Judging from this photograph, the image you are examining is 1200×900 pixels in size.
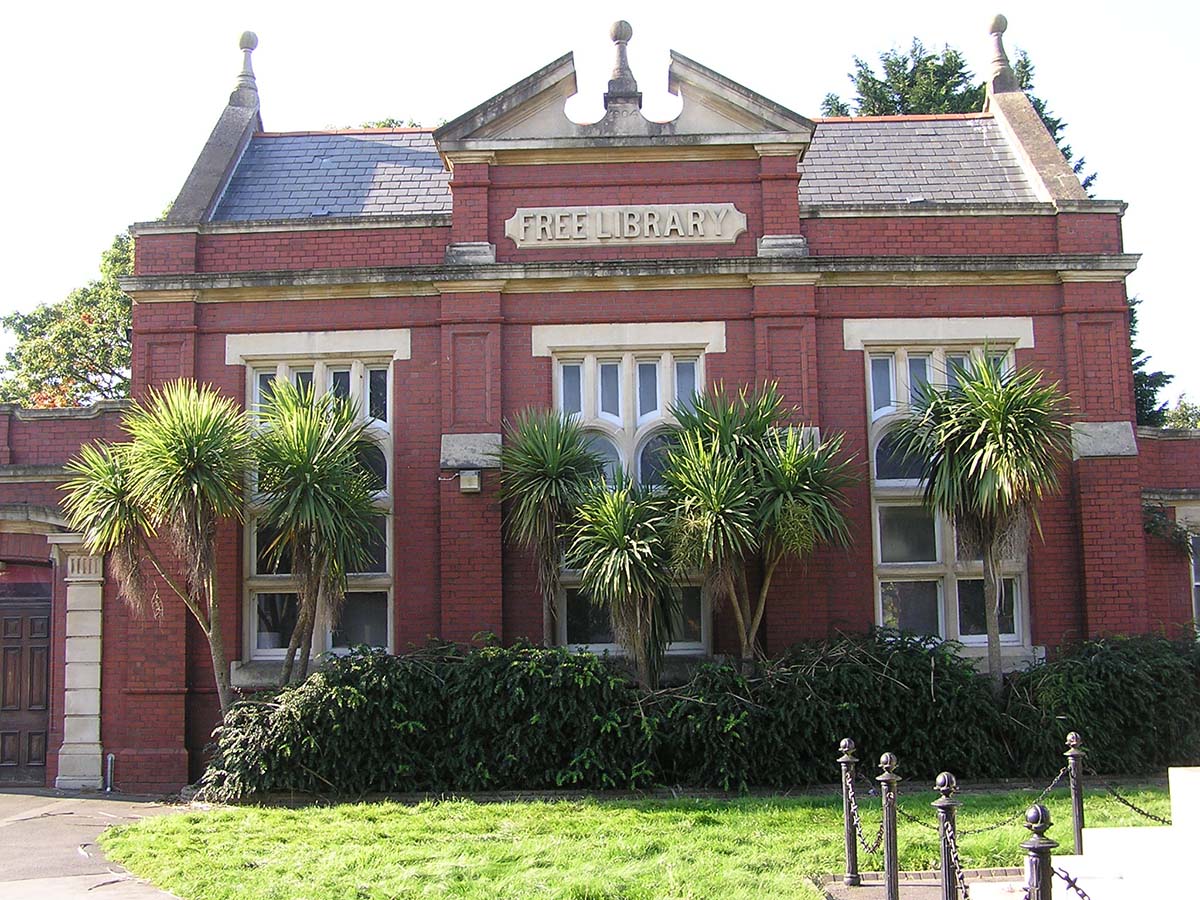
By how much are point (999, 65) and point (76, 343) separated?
73.3ft

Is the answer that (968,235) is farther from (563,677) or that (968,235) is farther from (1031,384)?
(563,677)

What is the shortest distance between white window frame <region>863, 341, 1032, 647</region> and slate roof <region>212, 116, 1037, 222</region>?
81.0 inches

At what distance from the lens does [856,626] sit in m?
14.1

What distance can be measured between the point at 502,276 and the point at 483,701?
4.93m

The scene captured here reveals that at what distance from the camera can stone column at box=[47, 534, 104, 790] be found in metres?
14.1

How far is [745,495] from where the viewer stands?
1270 centimetres

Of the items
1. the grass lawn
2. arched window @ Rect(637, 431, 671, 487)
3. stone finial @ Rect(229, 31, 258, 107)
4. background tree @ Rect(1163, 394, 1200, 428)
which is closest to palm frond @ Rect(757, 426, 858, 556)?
arched window @ Rect(637, 431, 671, 487)

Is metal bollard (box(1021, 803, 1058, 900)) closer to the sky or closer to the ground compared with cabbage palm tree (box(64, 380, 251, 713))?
closer to the ground

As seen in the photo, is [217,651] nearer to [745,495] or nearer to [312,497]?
[312,497]

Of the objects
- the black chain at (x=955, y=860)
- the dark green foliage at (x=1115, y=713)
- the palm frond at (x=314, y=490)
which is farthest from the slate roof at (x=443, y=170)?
the black chain at (x=955, y=860)

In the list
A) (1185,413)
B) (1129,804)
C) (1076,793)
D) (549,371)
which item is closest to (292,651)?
(549,371)

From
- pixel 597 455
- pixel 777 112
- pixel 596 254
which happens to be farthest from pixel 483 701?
pixel 777 112

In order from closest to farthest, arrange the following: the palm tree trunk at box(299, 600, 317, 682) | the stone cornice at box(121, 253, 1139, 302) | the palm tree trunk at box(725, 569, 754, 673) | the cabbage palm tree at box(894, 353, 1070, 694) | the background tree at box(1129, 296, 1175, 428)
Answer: the cabbage palm tree at box(894, 353, 1070, 694) < the palm tree trunk at box(725, 569, 754, 673) < the palm tree trunk at box(299, 600, 317, 682) < the stone cornice at box(121, 253, 1139, 302) < the background tree at box(1129, 296, 1175, 428)

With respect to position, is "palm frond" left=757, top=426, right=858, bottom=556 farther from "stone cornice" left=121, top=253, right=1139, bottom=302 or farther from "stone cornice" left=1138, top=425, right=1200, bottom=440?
"stone cornice" left=1138, top=425, right=1200, bottom=440
